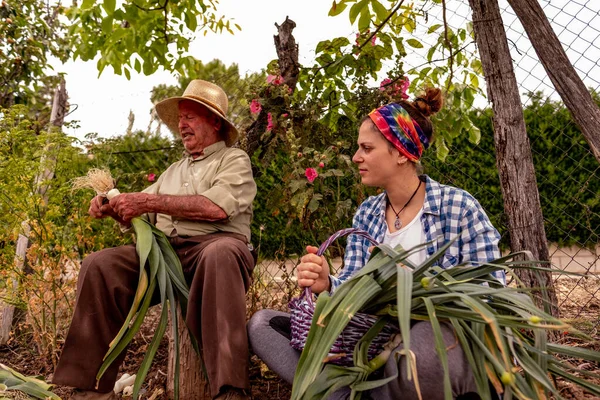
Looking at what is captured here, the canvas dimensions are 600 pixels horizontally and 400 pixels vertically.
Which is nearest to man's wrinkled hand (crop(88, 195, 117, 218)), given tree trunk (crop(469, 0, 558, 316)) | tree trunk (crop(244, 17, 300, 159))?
tree trunk (crop(244, 17, 300, 159))

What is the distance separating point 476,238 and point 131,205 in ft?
4.76

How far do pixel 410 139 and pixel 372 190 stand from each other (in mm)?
920

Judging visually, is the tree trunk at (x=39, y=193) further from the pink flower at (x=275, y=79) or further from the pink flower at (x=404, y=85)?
the pink flower at (x=404, y=85)

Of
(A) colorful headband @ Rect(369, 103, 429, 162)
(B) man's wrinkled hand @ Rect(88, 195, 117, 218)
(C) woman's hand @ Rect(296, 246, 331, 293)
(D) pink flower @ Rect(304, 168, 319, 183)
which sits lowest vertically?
(C) woman's hand @ Rect(296, 246, 331, 293)

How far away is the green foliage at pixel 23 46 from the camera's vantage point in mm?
5355

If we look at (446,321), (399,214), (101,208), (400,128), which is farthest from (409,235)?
(101,208)

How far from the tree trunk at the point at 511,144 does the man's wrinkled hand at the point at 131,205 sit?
160 centimetres

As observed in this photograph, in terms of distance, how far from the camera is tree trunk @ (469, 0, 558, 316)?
265cm

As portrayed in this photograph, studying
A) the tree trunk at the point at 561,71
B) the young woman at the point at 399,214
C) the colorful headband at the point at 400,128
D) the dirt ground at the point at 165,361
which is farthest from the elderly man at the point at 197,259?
the tree trunk at the point at 561,71

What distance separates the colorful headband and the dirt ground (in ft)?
2.79

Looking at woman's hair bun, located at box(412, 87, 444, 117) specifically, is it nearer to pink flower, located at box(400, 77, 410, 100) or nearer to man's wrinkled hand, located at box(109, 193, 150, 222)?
Answer: pink flower, located at box(400, 77, 410, 100)

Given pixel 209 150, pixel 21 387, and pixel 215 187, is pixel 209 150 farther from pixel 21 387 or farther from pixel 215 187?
pixel 21 387

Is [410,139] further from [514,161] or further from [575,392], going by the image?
[575,392]

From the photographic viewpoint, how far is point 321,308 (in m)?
1.52
